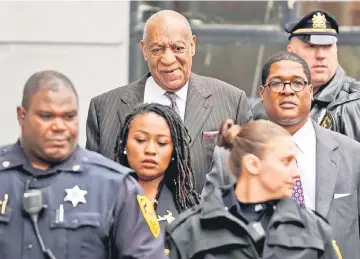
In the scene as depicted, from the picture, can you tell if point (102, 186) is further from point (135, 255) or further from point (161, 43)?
point (161, 43)

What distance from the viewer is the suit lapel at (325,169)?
248 inches

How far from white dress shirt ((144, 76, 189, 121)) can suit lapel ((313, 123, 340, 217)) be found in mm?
715

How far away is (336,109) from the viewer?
283 inches

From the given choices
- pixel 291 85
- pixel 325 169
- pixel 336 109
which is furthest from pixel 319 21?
pixel 325 169

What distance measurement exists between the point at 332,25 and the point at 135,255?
299cm

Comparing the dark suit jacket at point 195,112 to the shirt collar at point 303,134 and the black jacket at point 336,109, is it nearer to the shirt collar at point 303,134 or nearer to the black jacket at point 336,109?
the shirt collar at point 303,134

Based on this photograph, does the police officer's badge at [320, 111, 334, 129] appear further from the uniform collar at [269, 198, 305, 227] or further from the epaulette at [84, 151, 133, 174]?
the epaulette at [84, 151, 133, 174]

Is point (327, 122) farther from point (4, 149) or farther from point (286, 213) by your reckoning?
point (4, 149)

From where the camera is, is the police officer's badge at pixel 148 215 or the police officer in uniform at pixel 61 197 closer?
the police officer in uniform at pixel 61 197

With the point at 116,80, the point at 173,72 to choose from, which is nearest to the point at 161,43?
the point at 173,72

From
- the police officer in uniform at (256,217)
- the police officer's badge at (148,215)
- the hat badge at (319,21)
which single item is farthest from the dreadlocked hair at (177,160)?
the hat badge at (319,21)

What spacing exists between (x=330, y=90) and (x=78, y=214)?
2.64 meters

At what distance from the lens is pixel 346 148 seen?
6.50m

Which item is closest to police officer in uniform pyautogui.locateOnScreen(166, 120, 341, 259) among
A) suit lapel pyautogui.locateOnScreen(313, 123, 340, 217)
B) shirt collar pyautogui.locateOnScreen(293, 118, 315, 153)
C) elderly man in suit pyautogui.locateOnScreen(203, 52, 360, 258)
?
elderly man in suit pyautogui.locateOnScreen(203, 52, 360, 258)
